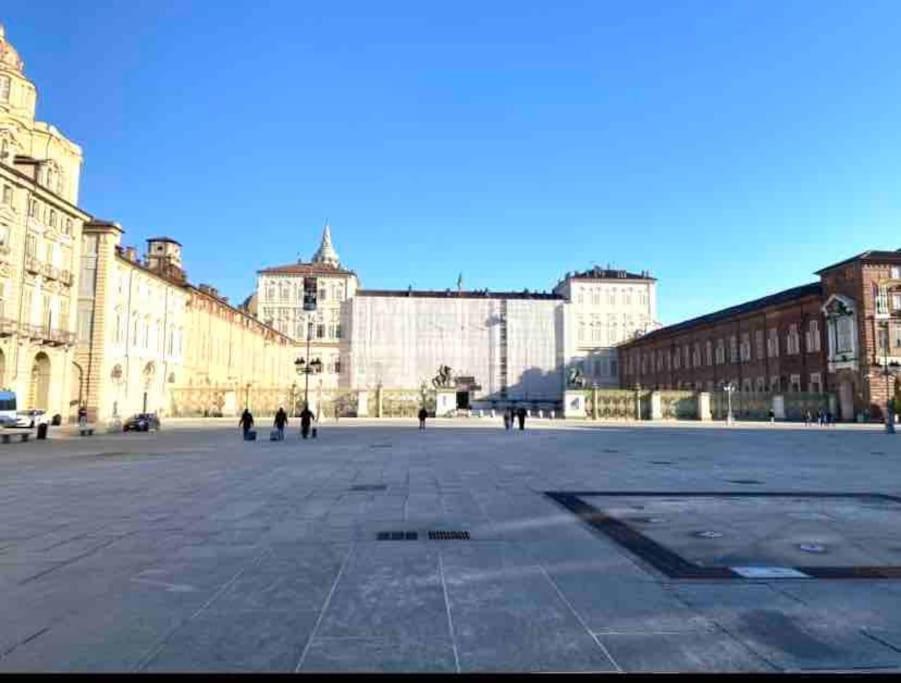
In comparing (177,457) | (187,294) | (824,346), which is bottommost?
(177,457)

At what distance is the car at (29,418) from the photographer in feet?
107

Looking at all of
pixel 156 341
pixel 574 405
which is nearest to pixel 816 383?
pixel 574 405

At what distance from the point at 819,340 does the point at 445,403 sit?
33.0m

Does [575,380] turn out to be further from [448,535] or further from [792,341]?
[448,535]

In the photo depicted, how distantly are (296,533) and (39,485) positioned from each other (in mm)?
7312

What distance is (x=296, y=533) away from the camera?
7.46 meters

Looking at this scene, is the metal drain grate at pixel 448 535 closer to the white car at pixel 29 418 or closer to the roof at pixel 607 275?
the white car at pixel 29 418

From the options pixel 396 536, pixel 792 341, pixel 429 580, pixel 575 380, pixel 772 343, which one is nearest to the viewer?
pixel 429 580

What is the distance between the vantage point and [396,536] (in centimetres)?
732

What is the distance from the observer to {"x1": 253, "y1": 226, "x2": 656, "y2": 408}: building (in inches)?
3285

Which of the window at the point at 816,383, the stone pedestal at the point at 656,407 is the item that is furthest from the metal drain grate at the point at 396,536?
the window at the point at 816,383

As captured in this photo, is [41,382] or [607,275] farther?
[607,275]

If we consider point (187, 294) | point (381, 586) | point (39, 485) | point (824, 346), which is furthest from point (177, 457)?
point (824, 346)

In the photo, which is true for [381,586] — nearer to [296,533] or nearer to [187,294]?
[296,533]
